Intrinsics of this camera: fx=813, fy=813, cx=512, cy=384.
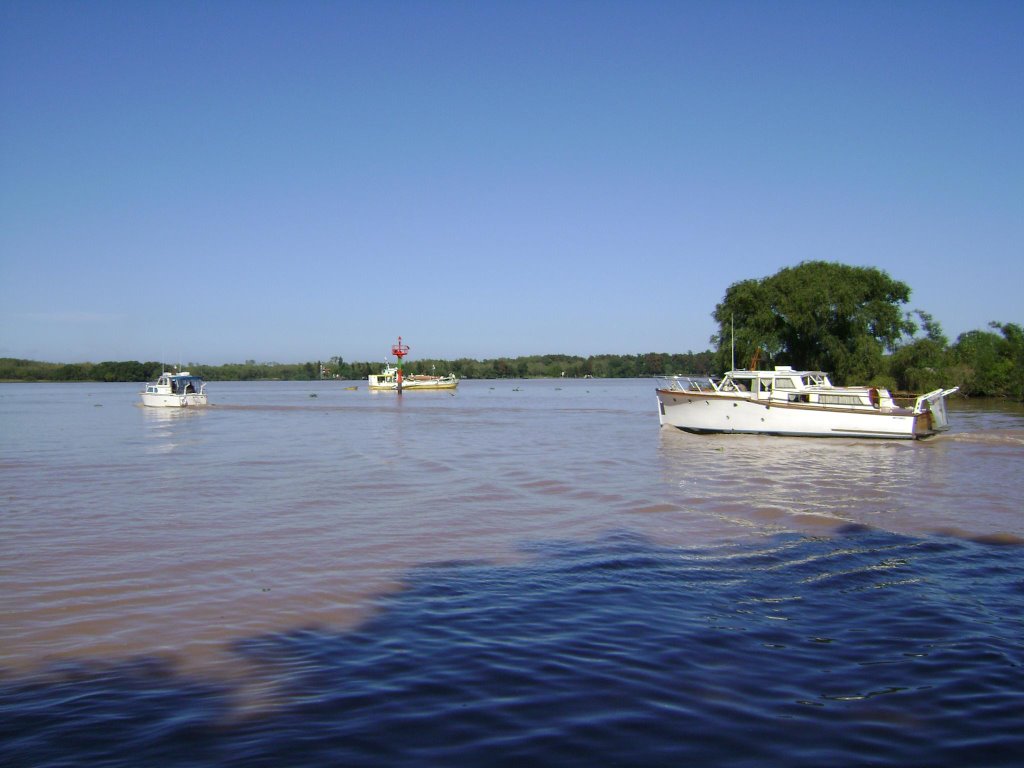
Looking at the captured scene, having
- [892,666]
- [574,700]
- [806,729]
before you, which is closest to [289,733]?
[574,700]

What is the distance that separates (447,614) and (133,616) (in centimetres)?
303

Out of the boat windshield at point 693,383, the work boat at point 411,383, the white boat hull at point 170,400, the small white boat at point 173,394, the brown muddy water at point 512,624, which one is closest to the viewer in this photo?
the brown muddy water at point 512,624

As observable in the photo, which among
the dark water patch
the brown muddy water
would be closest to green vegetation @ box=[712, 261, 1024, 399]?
the brown muddy water

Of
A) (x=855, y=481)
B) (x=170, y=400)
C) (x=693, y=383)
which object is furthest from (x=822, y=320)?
(x=170, y=400)

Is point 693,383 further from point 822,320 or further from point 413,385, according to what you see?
point 413,385

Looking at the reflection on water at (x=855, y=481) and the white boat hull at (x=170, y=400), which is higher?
the white boat hull at (x=170, y=400)

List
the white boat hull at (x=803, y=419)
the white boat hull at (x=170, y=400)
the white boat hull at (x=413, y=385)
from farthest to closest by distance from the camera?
1. the white boat hull at (x=413, y=385)
2. the white boat hull at (x=170, y=400)
3. the white boat hull at (x=803, y=419)

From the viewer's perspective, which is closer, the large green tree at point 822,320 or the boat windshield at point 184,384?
the large green tree at point 822,320

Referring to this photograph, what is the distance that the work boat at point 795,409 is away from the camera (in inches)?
1152

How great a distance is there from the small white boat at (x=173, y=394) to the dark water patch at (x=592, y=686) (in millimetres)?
54725

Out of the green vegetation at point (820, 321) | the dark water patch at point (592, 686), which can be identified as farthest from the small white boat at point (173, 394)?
the dark water patch at point (592, 686)

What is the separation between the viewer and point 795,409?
97.2ft

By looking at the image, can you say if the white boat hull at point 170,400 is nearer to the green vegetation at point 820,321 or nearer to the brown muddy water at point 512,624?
the green vegetation at point 820,321

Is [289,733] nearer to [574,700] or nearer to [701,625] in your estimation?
[574,700]
